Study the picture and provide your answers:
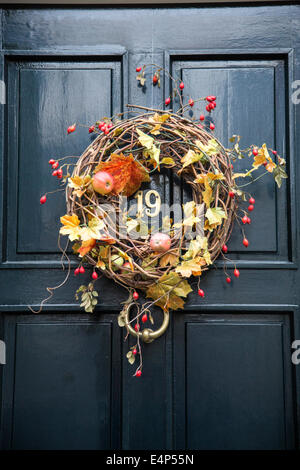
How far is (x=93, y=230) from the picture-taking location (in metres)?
1.23

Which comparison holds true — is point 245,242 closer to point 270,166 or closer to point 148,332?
point 270,166

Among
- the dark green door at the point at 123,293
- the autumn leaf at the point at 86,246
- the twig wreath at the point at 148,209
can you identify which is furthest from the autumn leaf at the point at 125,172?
the autumn leaf at the point at 86,246

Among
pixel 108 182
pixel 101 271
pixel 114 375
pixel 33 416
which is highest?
pixel 108 182

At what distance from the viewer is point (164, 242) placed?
4.12 ft

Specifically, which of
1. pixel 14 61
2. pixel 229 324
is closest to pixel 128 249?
pixel 229 324

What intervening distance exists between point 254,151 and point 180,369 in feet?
2.79

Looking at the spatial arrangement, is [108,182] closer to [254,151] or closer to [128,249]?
[128,249]

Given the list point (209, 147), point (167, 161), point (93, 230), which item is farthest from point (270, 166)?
point (93, 230)

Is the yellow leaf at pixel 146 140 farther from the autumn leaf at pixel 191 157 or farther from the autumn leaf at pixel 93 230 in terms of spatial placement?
the autumn leaf at pixel 93 230

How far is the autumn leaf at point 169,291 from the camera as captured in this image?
129 cm

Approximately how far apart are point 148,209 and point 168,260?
0.71 ft

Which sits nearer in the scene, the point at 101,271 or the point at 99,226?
the point at 99,226

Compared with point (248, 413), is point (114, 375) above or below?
above

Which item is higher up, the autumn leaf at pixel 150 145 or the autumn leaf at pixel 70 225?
the autumn leaf at pixel 150 145
